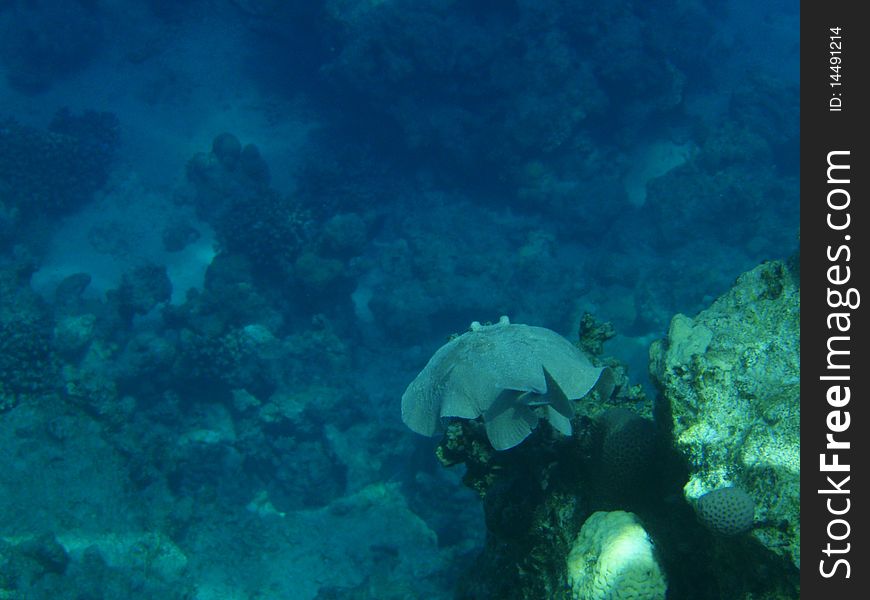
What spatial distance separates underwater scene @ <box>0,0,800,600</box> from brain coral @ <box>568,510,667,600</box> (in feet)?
0.05

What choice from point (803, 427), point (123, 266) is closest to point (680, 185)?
point (803, 427)

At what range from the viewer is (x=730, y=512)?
207cm

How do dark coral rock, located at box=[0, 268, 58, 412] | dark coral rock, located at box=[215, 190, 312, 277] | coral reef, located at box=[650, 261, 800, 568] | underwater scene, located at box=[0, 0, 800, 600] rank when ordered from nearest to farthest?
coral reef, located at box=[650, 261, 800, 568] → underwater scene, located at box=[0, 0, 800, 600] → dark coral rock, located at box=[0, 268, 58, 412] → dark coral rock, located at box=[215, 190, 312, 277]

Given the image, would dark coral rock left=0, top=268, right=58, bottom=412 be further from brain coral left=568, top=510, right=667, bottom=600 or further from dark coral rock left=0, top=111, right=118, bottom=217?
brain coral left=568, top=510, right=667, bottom=600

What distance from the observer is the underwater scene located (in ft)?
10.0

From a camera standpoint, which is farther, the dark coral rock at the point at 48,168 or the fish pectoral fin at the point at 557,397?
the dark coral rock at the point at 48,168

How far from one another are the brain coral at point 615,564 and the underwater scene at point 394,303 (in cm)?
2

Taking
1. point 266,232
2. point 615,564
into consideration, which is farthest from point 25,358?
point 615,564

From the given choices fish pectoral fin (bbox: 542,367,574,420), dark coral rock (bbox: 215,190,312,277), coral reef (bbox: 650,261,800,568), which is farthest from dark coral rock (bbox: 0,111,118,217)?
coral reef (bbox: 650,261,800,568)

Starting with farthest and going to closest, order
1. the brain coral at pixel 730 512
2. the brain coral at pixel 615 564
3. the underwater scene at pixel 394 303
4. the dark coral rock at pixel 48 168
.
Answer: the dark coral rock at pixel 48 168, the underwater scene at pixel 394 303, the brain coral at pixel 615 564, the brain coral at pixel 730 512

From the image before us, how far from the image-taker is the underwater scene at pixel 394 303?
3.06 meters

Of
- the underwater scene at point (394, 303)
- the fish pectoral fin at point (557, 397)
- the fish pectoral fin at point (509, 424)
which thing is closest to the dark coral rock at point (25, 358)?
the underwater scene at point (394, 303)

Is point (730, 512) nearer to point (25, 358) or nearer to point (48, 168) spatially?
point (25, 358)

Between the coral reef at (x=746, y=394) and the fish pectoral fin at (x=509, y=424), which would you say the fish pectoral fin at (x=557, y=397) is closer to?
the fish pectoral fin at (x=509, y=424)
